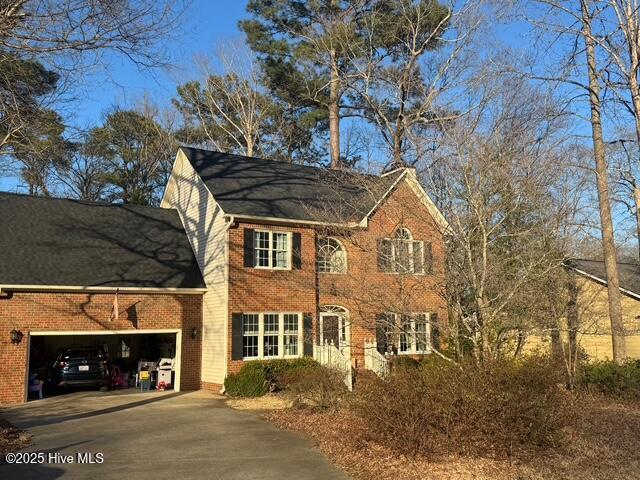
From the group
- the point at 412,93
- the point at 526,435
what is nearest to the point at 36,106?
the point at 526,435

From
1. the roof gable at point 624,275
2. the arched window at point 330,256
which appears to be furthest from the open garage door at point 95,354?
the roof gable at point 624,275

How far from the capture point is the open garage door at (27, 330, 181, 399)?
17.1 m

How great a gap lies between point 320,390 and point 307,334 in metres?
5.76

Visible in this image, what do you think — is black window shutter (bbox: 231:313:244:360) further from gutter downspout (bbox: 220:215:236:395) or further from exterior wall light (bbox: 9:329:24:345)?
exterior wall light (bbox: 9:329:24:345)

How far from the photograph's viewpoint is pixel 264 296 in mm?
17984

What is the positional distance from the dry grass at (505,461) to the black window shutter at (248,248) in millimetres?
7497

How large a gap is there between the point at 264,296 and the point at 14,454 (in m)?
9.67

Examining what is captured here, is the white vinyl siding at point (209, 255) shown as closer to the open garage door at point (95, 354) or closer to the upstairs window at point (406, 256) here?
the open garage door at point (95, 354)

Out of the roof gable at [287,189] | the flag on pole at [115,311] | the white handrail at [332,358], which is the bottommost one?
the white handrail at [332,358]

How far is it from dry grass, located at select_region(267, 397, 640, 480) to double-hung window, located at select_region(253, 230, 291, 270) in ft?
25.9

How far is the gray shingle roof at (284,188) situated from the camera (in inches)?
676

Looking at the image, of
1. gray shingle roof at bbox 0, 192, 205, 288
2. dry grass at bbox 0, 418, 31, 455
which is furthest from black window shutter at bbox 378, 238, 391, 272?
dry grass at bbox 0, 418, 31, 455

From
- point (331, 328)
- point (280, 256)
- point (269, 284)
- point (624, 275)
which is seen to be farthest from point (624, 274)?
point (269, 284)

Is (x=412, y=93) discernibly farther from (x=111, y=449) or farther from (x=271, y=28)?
(x=111, y=449)
